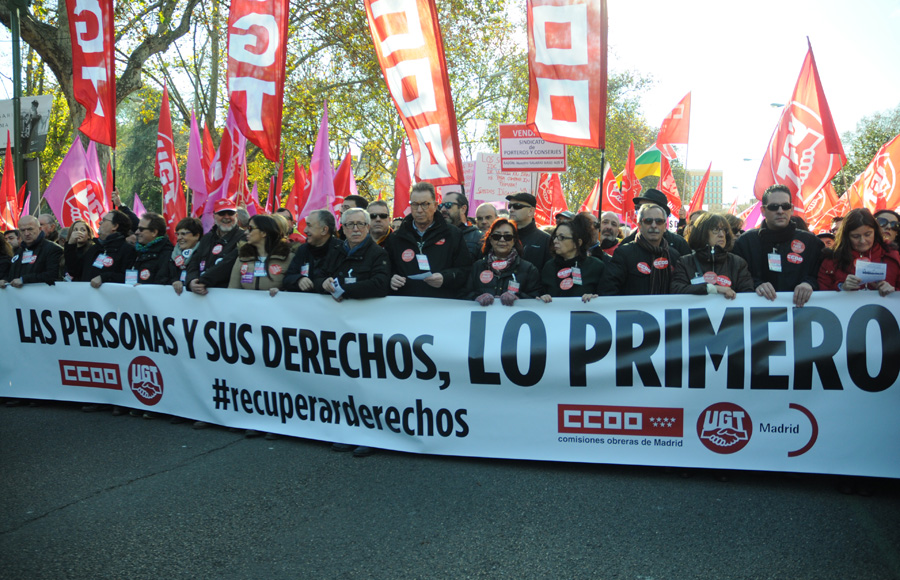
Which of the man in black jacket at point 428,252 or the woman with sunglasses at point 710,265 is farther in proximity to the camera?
the man in black jacket at point 428,252

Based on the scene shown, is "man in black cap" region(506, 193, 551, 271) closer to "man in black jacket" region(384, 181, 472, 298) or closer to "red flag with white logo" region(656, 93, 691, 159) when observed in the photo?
"man in black jacket" region(384, 181, 472, 298)

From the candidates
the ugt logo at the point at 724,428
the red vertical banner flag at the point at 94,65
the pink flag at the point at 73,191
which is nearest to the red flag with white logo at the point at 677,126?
the red vertical banner flag at the point at 94,65

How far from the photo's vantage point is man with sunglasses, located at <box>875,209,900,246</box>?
561 cm

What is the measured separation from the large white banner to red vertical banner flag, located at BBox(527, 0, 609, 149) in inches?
91.5

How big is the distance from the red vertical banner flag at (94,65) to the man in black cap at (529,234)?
5.00 metres

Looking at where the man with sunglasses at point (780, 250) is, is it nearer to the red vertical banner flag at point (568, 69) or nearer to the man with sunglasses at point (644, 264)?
the man with sunglasses at point (644, 264)

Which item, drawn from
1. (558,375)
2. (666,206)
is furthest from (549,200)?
(558,375)

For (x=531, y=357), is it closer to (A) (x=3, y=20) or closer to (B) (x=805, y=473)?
(B) (x=805, y=473)

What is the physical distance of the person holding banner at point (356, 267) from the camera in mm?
5441

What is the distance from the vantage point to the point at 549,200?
615 inches

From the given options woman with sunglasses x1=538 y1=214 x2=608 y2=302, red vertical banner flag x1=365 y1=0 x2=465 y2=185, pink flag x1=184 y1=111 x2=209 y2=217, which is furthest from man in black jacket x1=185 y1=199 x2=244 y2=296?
woman with sunglasses x1=538 y1=214 x2=608 y2=302

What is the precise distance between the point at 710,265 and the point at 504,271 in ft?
4.71

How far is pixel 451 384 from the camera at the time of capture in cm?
513

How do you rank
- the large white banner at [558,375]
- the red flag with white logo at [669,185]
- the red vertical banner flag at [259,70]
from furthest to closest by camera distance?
the red flag with white logo at [669,185]
the red vertical banner flag at [259,70]
the large white banner at [558,375]
